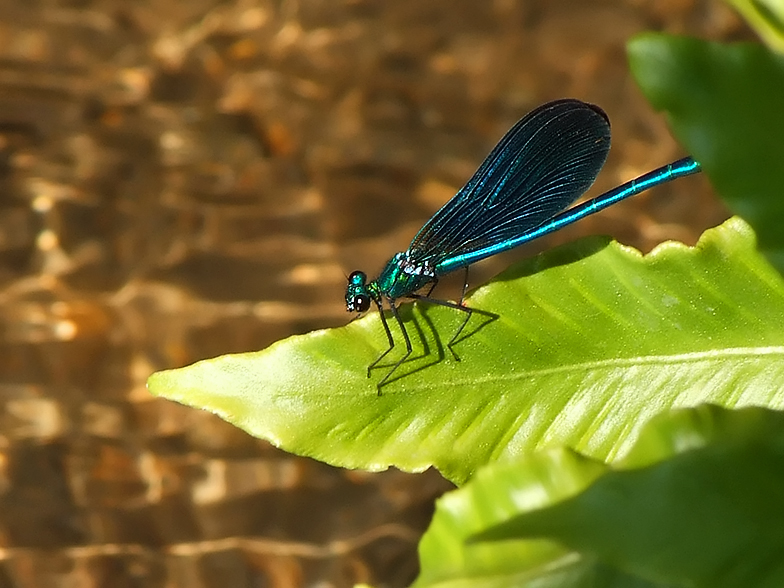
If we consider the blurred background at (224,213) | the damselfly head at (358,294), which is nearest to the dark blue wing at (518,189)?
the damselfly head at (358,294)

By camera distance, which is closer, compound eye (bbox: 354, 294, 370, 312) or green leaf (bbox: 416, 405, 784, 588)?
green leaf (bbox: 416, 405, 784, 588)

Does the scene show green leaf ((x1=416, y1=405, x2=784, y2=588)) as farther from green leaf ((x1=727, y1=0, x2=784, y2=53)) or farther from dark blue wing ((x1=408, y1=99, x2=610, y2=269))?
dark blue wing ((x1=408, y1=99, x2=610, y2=269))

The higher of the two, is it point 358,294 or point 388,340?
point 358,294

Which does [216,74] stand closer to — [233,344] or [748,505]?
[233,344]

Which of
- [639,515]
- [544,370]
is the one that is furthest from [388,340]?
[639,515]

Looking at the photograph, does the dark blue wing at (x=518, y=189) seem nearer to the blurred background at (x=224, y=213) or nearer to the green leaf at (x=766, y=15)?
the green leaf at (x=766, y=15)

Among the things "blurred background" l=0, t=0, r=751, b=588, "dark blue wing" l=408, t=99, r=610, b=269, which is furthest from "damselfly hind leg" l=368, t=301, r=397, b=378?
"blurred background" l=0, t=0, r=751, b=588

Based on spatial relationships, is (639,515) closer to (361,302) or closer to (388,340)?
(388,340)
